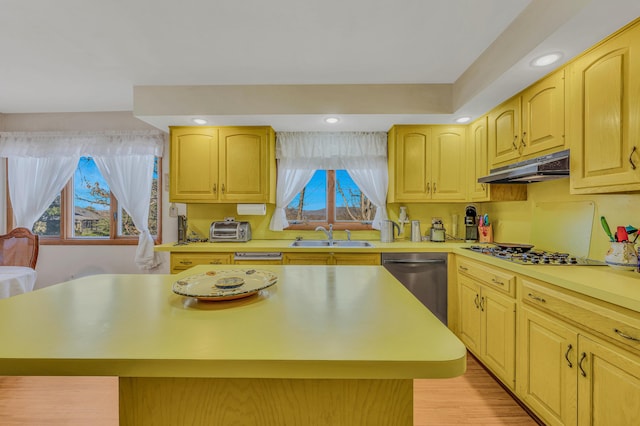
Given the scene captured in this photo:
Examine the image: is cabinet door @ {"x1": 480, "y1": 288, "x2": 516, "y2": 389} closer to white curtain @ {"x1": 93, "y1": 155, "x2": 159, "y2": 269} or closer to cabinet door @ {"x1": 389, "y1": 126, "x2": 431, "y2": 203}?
cabinet door @ {"x1": 389, "y1": 126, "x2": 431, "y2": 203}

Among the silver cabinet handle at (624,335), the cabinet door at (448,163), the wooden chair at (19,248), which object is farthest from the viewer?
the cabinet door at (448,163)

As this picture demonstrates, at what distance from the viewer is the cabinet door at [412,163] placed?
3000mm

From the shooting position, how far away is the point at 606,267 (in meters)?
1.68

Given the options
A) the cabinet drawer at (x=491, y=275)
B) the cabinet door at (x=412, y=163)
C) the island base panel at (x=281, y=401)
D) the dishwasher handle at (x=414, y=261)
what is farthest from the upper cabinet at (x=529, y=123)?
the island base panel at (x=281, y=401)

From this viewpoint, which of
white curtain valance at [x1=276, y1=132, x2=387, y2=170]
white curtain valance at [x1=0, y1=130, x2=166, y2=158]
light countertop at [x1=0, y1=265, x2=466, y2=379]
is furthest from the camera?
white curtain valance at [x1=0, y1=130, x2=166, y2=158]

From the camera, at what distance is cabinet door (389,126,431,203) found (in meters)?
3.00

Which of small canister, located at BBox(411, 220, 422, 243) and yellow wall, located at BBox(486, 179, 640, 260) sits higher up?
yellow wall, located at BBox(486, 179, 640, 260)

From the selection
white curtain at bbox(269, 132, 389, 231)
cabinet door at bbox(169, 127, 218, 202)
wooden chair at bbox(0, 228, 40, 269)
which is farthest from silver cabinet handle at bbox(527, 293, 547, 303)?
wooden chair at bbox(0, 228, 40, 269)

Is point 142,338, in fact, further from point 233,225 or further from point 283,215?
point 283,215

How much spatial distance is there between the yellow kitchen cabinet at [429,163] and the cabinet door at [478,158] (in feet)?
0.26

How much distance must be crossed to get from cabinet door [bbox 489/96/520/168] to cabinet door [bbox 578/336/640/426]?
4.73ft

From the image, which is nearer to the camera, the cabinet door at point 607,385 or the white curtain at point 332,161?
the cabinet door at point 607,385

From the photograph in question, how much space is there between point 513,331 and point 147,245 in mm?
3583

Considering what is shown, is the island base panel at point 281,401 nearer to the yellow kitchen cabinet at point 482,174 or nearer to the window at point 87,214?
the yellow kitchen cabinet at point 482,174
